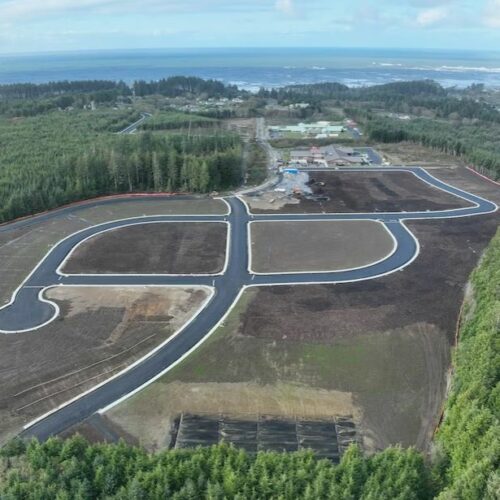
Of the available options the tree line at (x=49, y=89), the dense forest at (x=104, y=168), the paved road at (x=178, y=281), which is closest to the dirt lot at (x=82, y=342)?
the paved road at (x=178, y=281)

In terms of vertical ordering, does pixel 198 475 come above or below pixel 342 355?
above

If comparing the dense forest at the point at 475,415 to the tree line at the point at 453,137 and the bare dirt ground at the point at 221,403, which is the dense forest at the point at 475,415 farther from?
the tree line at the point at 453,137

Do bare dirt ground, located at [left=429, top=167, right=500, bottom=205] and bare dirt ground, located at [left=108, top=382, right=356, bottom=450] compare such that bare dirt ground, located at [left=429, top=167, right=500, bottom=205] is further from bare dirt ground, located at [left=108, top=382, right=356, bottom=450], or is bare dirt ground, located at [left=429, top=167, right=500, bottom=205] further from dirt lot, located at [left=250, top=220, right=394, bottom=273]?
bare dirt ground, located at [left=108, top=382, right=356, bottom=450]

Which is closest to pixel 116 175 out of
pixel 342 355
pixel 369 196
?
pixel 369 196

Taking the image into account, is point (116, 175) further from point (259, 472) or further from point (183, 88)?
point (183, 88)

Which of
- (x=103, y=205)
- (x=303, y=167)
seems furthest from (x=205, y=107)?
(x=103, y=205)

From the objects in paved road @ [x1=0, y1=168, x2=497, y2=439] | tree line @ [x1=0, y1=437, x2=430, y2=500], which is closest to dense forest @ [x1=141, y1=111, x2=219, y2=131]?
paved road @ [x1=0, y1=168, x2=497, y2=439]
